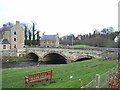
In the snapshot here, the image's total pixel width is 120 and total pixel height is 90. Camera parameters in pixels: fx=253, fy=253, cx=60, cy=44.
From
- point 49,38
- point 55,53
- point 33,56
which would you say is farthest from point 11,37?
point 49,38

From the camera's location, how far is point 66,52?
204ft

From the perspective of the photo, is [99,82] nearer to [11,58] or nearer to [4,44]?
[11,58]

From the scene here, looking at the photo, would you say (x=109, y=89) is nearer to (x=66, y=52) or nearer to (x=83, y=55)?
(x=83, y=55)

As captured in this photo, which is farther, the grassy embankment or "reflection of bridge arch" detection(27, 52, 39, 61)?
"reflection of bridge arch" detection(27, 52, 39, 61)

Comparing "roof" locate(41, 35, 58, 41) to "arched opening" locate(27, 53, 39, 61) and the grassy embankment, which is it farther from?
the grassy embankment

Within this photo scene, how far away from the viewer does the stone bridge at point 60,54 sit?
56.6 metres

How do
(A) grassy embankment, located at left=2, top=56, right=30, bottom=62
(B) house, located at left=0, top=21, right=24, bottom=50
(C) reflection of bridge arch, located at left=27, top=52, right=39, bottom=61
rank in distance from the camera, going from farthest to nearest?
(B) house, located at left=0, top=21, right=24, bottom=50 → (C) reflection of bridge arch, located at left=27, top=52, right=39, bottom=61 → (A) grassy embankment, located at left=2, top=56, right=30, bottom=62

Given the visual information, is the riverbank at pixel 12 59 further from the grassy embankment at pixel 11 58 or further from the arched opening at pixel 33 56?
the arched opening at pixel 33 56

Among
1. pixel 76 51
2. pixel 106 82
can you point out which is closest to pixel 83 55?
pixel 76 51

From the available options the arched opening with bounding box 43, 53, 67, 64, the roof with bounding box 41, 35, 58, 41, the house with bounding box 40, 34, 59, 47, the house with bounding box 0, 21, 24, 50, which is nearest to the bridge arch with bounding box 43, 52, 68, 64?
the arched opening with bounding box 43, 53, 67, 64

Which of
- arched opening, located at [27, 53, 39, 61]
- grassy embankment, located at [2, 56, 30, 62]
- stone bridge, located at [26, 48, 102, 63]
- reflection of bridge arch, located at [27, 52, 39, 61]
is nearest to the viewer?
stone bridge, located at [26, 48, 102, 63]

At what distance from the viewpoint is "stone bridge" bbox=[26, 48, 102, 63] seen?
56.6 meters

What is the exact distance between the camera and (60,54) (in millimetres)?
64312

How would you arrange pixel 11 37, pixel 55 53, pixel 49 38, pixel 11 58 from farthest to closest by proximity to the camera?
pixel 49 38 < pixel 11 37 < pixel 55 53 < pixel 11 58
